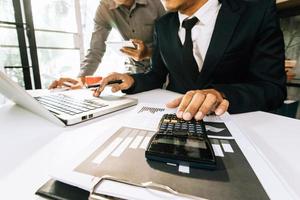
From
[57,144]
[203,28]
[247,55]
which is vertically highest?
[203,28]

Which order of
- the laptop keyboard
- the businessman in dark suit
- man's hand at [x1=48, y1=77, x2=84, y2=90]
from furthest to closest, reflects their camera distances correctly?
1. man's hand at [x1=48, y1=77, x2=84, y2=90]
2. the businessman in dark suit
3. the laptop keyboard

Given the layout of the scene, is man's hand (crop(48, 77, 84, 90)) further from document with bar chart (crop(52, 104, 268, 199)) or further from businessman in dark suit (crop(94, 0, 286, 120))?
document with bar chart (crop(52, 104, 268, 199))

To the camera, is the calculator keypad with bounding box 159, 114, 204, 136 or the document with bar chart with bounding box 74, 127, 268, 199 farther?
the calculator keypad with bounding box 159, 114, 204, 136

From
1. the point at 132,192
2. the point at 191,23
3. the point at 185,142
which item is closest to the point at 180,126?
the point at 185,142

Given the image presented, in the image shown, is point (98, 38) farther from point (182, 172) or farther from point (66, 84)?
point (182, 172)

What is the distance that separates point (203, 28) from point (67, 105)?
653 millimetres

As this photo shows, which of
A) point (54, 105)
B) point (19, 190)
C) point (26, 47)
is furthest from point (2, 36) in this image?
point (19, 190)

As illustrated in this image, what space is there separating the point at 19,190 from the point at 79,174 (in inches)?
2.8

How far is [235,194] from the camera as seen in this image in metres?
0.19

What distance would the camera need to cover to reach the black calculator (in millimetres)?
236

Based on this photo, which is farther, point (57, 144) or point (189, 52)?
point (189, 52)

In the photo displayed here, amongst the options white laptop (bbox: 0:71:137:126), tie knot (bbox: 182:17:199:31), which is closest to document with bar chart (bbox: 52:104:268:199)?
white laptop (bbox: 0:71:137:126)

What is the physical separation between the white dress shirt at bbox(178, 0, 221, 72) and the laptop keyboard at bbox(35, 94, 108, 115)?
0.51m

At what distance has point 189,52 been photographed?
784 mm
